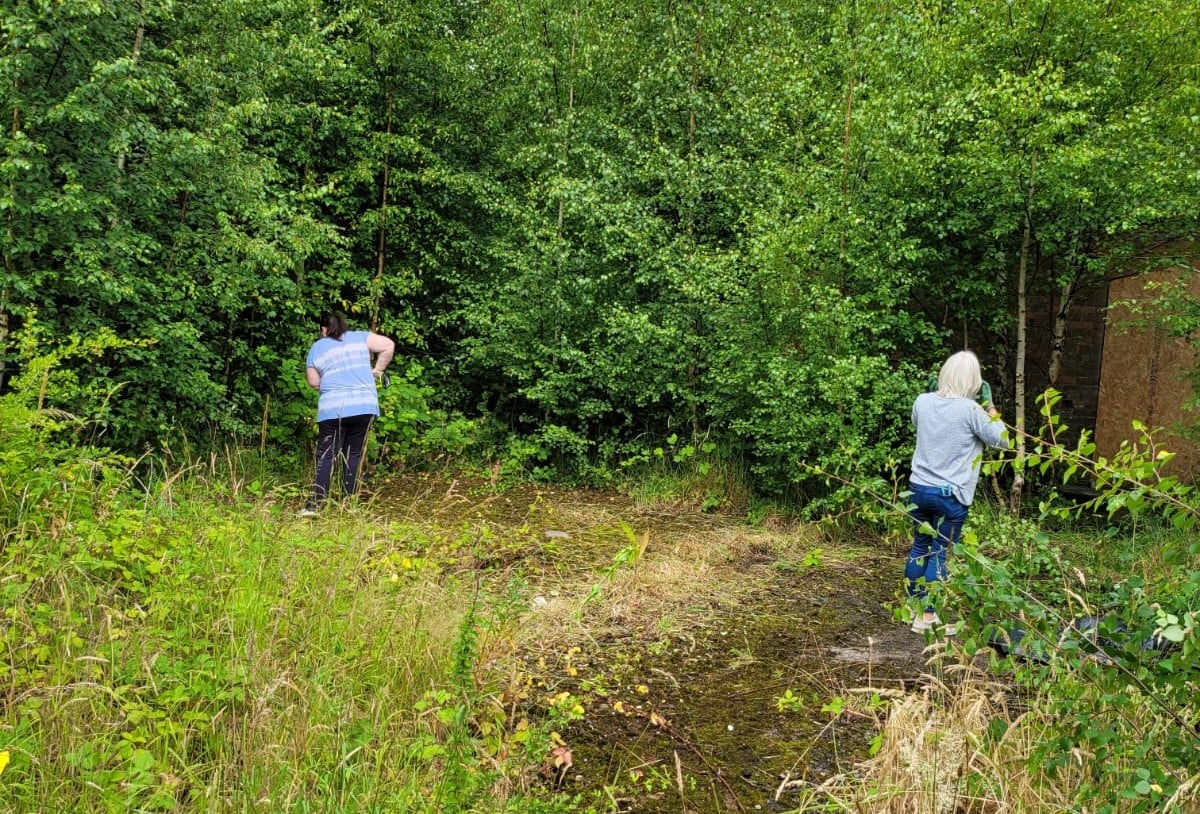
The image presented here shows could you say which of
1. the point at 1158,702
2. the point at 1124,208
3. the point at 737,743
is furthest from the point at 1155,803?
the point at 1124,208

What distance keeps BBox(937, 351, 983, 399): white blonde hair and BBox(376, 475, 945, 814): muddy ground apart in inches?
57.8

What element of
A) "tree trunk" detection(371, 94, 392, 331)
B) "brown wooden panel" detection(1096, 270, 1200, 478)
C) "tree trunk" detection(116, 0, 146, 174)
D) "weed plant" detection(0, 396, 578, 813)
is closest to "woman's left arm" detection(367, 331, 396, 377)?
"tree trunk" detection(116, 0, 146, 174)

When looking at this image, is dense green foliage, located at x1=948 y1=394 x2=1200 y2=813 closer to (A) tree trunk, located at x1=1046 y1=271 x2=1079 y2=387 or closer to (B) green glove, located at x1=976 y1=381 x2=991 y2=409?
(B) green glove, located at x1=976 y1=381 x2=991 y2=409

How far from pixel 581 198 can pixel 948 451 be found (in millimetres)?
4961

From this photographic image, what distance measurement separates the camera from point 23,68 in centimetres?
483

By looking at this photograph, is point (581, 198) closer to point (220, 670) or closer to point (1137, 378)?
point (220, 670)

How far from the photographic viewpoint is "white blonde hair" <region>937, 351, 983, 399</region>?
4609 millimetres

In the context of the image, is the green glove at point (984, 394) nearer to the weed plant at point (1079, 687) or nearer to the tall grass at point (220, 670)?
the weed plant at point (1079, 687)

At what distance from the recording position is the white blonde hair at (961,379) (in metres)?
4.61

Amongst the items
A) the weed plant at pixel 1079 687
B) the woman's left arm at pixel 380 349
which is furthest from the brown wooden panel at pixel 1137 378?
the woman's left arm at pixel 380 349

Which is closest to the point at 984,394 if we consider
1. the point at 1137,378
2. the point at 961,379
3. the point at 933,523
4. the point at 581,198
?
the point at 961,379

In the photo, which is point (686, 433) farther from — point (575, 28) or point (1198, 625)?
point (1198, 625)

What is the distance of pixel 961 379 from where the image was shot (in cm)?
461

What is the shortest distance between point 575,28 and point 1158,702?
852 cm
